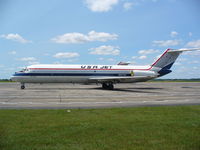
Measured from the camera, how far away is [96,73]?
33.8m

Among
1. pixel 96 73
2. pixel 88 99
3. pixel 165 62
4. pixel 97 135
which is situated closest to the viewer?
pixel 97 135

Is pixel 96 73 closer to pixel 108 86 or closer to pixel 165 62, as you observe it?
pixel 108 86

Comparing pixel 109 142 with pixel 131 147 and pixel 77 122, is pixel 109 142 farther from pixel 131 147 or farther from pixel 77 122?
pixel 77 122

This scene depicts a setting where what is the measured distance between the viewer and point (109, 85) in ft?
107

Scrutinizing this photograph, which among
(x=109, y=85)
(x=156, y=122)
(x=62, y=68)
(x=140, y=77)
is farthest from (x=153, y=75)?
(x=156, y=122)

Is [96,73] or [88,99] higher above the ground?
[96,73]

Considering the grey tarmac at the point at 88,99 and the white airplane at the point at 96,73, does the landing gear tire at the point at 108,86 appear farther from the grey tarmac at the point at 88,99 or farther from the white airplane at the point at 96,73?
the grey tarmac at the point at 88,99

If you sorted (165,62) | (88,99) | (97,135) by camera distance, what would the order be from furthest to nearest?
(165,62) → (88,99) → (97,135)

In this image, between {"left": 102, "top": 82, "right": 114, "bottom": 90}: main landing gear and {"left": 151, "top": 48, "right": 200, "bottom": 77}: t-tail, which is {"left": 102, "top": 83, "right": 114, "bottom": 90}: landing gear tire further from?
{"left": 151, "top": 48, "right": 200, "bottom": 77}: t-tail

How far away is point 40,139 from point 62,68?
2673 centimetres

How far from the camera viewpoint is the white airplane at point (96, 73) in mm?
31453

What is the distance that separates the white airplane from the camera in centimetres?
3145

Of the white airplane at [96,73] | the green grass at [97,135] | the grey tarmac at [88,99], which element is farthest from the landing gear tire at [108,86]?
the green grass at [97,135]

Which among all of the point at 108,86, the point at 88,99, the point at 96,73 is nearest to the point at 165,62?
the point at 108,86
